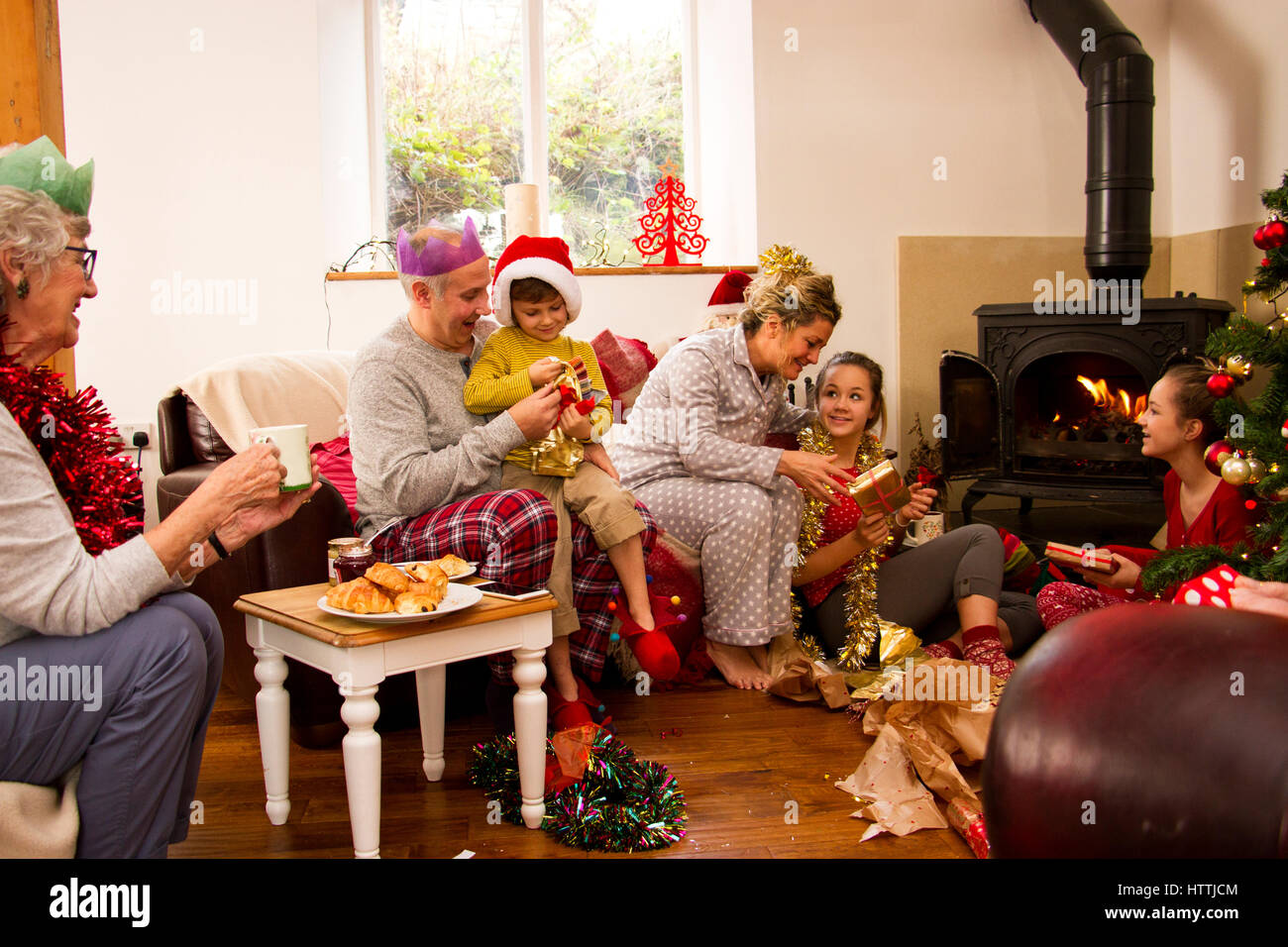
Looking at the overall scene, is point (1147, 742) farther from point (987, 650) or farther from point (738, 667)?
point (738, 667)

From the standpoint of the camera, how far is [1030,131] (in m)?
4.33

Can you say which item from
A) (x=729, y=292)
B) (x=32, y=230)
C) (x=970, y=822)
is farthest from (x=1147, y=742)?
(x=729, y=292)

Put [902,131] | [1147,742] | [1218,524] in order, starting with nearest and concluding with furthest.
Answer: [1147,742]
[1218,524]
[902,131]

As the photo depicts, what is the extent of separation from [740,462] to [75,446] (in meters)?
1.59

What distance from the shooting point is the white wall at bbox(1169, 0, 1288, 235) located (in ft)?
12.6

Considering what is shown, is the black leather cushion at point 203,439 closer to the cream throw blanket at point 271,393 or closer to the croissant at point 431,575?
the cream throw blanket at point 271,393

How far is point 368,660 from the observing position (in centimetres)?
158

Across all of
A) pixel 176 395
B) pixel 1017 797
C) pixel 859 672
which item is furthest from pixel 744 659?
pixel 1017 797

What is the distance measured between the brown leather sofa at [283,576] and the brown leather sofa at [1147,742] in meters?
1.72

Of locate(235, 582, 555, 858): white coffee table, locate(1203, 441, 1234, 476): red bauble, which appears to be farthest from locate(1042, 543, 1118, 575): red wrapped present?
locate(235, 582, 555, 858): white coffee table

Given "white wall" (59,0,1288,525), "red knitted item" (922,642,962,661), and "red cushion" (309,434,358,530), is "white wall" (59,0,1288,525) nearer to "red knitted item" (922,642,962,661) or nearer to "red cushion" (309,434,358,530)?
"red cushion" (309,434,358,530)

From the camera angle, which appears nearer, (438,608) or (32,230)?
(32,230)

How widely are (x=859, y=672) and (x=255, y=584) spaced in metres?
1.46

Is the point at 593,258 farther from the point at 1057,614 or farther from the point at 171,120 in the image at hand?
the point at 1057,614
